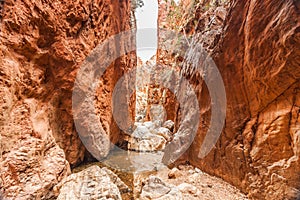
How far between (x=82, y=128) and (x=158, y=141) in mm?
3602

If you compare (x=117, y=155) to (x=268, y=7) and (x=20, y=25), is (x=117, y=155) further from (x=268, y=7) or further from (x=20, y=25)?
(x=268, y=7)

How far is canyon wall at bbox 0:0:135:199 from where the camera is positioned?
2355 mm

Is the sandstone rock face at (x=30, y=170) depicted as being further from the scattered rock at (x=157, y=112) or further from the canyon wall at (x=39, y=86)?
the scattered rock at (x=157, y=112)

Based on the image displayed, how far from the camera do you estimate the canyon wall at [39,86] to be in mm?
2355

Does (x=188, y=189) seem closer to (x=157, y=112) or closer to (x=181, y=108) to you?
(x=181, y=108)

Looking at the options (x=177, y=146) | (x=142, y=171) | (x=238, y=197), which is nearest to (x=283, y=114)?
(x=238, y=197)

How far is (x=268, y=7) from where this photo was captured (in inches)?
82.1

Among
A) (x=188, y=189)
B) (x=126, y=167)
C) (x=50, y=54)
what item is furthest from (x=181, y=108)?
(x=50, y=54)

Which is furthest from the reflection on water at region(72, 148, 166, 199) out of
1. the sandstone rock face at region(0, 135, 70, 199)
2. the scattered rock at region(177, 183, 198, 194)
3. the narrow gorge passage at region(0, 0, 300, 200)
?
the sandstone rock face at region(0, 135, 70, 199)

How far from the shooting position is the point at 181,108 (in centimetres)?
481

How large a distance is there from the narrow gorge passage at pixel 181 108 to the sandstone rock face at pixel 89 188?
0.02m

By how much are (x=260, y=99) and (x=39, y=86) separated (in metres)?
3.81

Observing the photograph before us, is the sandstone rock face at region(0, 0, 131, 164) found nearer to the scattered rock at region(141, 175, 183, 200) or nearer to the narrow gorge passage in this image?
the narrow gorge passage

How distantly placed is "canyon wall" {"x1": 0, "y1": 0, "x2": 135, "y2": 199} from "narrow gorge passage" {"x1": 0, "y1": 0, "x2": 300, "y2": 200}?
0.06ft
